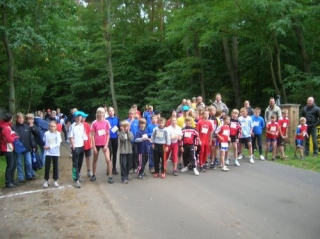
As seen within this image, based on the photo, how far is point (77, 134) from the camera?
8102 millimetres

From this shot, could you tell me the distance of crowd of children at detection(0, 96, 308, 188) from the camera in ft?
26.8

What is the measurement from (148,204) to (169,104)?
1695cm

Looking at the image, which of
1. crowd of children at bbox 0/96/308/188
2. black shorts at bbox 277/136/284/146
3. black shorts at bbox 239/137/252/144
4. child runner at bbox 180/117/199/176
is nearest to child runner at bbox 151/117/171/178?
crowd of children at bbox 0/96/308/188

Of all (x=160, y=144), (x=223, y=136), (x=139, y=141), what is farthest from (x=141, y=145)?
(x=223, y=136)

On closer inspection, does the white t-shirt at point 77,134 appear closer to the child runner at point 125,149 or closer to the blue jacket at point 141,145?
the child runner at point 125,149

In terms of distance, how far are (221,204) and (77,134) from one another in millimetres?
3938

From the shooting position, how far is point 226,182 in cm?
793

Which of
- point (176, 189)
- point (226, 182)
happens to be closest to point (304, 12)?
point (226, 182)

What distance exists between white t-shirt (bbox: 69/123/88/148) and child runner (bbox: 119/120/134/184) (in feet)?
3.15

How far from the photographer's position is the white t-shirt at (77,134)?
26.5ft

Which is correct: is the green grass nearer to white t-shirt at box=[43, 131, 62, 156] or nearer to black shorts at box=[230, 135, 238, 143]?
black shorts at box=[230, 135, 238, 143]

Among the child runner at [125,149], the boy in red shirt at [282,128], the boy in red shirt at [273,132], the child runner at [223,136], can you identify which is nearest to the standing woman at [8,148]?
the child runner at [125,149]

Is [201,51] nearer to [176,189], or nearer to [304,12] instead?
[304,12]

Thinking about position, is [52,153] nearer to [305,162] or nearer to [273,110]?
[305,162]
